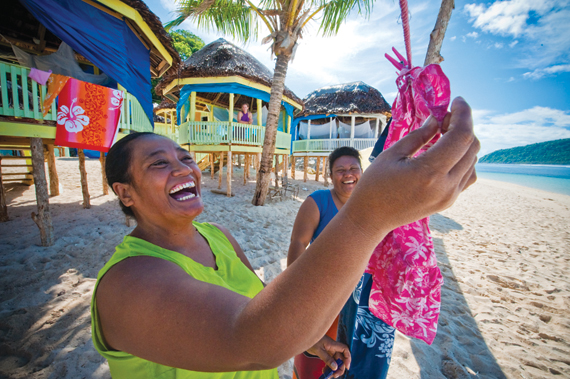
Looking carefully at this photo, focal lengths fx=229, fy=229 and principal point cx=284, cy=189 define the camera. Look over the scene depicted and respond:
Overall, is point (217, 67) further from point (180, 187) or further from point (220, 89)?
point (180, 187)

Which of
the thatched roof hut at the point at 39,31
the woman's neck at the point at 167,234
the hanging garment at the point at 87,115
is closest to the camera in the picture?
the woman's neck at the point at 167,234

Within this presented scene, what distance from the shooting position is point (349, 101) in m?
15.3

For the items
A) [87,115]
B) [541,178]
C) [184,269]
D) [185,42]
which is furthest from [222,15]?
[541,178]

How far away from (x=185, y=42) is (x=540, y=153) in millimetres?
113373

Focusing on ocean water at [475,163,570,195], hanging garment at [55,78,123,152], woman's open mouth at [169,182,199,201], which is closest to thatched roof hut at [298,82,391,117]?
hanging garment at [55,78,123,152]

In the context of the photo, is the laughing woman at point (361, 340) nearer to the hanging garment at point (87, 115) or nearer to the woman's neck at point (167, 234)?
the woman's neck at point (167, 234)

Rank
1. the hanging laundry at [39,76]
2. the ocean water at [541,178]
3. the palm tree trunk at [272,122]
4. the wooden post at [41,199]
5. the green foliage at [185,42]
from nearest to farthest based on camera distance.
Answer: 1. the hanging laundry at [39,76]
2. the wooden post at [41,199]
3. the palm tree trunk at [272,122]
4. the green foliage at [185,42]
5. the ocean water at [541,178]

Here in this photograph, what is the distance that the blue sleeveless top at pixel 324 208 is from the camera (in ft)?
6.49

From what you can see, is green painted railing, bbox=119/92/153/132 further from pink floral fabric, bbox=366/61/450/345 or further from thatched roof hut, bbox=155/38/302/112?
pink floral fabric, bbox=366/61/450/345

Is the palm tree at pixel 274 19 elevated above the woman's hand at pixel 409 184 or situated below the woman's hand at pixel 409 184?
above

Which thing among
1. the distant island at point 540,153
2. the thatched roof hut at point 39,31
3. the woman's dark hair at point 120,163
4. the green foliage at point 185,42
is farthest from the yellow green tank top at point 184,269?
the distant island at point 540,153

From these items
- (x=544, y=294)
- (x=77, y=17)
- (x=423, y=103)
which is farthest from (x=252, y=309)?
(x=77, y=17)

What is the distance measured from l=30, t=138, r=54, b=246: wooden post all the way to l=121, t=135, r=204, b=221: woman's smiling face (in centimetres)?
453

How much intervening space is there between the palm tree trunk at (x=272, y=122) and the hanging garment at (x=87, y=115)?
3.66 metres
